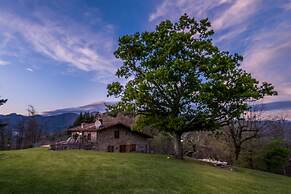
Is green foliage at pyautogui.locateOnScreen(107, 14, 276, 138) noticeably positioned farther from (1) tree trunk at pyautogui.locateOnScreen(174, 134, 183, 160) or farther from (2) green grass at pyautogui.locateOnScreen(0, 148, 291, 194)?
(2) green grass at pyautogui.locateOnScreen(0, 148, 291, 194)

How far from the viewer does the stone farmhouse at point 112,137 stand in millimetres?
54594

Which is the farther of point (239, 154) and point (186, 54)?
point (239, 154)

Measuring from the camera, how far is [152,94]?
36.1 metres

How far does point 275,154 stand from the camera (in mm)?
48031

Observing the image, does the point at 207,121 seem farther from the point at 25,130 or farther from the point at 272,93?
the point at 25,130

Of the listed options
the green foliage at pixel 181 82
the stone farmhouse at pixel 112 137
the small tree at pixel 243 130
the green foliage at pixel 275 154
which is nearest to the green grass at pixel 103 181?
the green foliage at pixel 181 82

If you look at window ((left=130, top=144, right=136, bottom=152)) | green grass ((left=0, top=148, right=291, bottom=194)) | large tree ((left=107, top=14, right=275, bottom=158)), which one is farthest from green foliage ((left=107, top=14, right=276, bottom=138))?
window ((left=130, top=144, right=136, bottom=152))

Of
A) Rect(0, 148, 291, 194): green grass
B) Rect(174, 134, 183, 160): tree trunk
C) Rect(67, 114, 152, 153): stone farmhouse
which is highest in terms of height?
Rect(67, 114, 152, 153): stone farmhouse

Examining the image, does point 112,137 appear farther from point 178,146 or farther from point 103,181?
point 103,181

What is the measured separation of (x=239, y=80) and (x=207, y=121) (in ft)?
19.0

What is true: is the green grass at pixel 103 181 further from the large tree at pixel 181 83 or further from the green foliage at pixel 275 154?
the green foliage at pixel 275 154

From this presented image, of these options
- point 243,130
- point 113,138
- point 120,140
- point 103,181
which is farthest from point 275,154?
point 103,181

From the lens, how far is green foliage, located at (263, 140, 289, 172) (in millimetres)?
47750

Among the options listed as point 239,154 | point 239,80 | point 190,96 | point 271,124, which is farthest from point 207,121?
point 271,124
